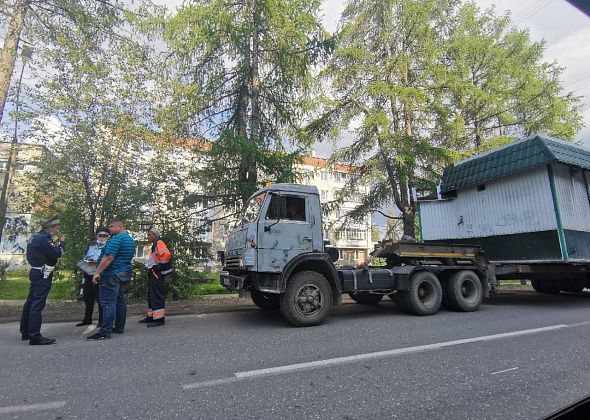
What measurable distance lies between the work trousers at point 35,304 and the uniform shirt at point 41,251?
143 mm

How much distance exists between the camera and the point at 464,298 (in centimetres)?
866

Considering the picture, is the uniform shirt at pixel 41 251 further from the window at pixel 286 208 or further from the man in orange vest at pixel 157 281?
the window at pixel 286 208

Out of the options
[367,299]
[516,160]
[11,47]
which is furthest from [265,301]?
[11,47]

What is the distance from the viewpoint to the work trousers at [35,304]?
554cm

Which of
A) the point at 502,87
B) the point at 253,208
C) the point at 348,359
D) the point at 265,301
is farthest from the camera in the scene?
the point at 502,87

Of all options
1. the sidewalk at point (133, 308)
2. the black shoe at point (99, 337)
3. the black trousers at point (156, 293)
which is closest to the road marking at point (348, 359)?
the black shoe at point (99, 337)

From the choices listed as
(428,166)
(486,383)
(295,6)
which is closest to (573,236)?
(428,166)

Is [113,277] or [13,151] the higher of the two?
[13,151]

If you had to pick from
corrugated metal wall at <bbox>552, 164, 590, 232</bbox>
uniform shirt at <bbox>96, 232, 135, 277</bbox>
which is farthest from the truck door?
corrugated metal wall at <bbox>552, 164, 590, 232</bbox>

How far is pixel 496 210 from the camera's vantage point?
1086 centimetres

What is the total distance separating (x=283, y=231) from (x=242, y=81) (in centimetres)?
774

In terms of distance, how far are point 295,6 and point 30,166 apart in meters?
9.49

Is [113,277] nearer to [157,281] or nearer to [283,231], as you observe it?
[157,281]

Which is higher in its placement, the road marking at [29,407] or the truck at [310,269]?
the truck at [310,269]
